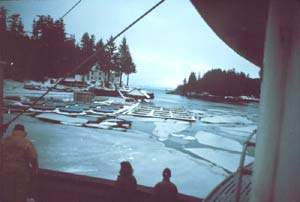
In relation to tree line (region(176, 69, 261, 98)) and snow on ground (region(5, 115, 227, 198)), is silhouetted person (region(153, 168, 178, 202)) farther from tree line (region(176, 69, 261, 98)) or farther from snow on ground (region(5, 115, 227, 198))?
tree line (region(176, 69, 261, 98))

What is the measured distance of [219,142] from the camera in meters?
17.1

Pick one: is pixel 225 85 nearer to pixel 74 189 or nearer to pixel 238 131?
pixel 238 131

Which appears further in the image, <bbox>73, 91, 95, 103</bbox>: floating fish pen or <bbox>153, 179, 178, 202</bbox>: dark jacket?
<bbox>73, 91, 95, 103</bbox>: floating fish pen

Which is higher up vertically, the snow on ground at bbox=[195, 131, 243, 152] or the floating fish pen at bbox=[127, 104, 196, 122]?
the floating fish pen at bbox=[127, 104, 196, 122]

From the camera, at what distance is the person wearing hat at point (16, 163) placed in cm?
361

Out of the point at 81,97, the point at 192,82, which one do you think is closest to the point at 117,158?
the point at 81,97

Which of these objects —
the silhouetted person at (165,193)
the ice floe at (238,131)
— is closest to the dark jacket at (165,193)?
the silhouetted person at (165,193)

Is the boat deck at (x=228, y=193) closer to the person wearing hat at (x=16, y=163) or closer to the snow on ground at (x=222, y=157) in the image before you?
the person wearing hat at (x=16, y=163)

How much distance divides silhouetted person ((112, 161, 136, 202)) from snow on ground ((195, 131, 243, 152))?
12311 mm

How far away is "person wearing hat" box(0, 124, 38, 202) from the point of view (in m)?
3.61

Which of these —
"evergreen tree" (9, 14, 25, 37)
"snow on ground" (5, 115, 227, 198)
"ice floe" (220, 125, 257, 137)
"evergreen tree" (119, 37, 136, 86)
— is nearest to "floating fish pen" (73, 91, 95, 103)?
"ice floe" (220, 125, 257, 137)

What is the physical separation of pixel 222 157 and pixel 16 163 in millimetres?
11063

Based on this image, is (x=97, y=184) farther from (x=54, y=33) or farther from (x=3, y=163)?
(x=54, y=33)

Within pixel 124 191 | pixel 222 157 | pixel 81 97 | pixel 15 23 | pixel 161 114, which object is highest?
pixel 15 23
